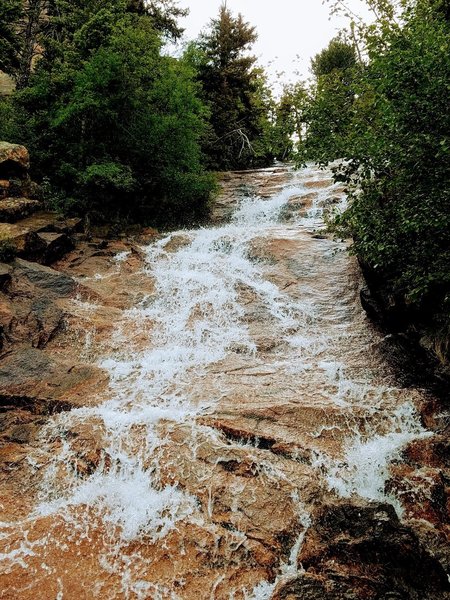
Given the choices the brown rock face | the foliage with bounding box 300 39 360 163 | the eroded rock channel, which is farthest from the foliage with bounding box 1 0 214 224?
the brown rock face

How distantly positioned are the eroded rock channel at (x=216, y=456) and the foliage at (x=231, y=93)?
17388 millimetres

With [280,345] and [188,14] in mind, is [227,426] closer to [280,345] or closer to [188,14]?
[280,345]

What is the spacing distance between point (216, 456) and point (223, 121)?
23.1m

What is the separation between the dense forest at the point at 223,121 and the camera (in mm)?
5465

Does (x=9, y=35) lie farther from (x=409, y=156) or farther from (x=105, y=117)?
(x=409, y=156)

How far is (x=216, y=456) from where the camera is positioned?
17.3 feet

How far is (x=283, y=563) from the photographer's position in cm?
416

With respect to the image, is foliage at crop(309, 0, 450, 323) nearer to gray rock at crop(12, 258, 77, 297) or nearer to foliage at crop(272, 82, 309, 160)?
foliage at crop(272, 82, 309, 160)

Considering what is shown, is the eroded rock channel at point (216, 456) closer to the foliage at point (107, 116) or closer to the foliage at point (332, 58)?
the foliage at point (107, 116)

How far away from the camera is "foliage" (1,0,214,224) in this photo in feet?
45.1

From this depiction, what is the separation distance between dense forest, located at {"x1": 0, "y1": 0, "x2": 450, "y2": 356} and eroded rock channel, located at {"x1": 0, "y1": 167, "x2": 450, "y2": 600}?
1.75 metres

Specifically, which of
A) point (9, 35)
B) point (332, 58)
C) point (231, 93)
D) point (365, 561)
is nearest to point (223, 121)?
point (231, 93)

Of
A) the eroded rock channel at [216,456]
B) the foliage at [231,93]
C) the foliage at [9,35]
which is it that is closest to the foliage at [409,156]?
the eroded rock channel at [216,456]

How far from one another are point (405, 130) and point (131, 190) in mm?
11118
